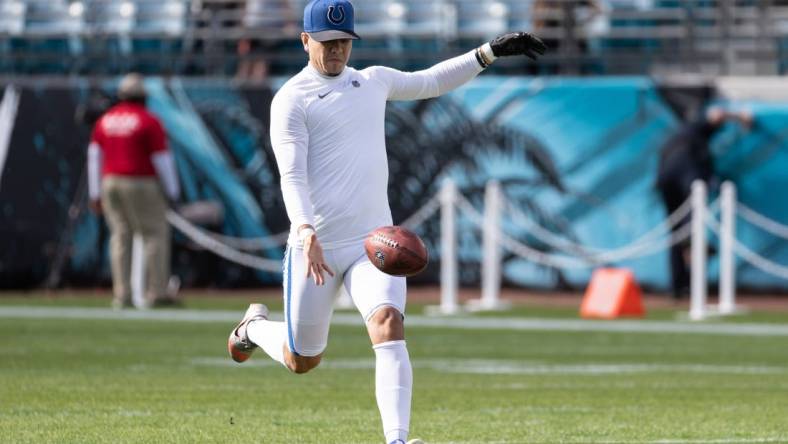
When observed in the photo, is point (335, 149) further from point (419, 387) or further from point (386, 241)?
point (419, 387)

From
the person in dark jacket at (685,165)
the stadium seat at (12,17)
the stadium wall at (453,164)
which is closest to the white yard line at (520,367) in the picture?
the person in dark jacket at (685,165)

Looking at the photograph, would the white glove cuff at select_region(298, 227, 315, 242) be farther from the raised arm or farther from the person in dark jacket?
the person in dark jacket

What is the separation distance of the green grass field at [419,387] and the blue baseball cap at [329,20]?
1.80m

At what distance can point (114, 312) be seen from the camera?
18.2 metres

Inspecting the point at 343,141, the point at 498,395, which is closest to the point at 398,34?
the point at 498,395

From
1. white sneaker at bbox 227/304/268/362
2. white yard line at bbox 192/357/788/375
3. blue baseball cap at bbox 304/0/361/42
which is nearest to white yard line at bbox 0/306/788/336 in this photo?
white yard line at bbox 192/357/788/375

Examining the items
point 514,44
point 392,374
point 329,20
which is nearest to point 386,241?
point 392,374

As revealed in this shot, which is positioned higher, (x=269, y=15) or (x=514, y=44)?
(x=514, y=44)

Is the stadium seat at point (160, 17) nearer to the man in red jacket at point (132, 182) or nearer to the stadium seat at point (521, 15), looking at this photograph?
the stadium seat at point (521, 15)

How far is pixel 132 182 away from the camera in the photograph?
18.5 m

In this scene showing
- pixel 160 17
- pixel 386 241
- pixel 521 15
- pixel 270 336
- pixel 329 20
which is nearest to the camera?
pixel 386 241

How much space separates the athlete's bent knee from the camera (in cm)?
A: 695

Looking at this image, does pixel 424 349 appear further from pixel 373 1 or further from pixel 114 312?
pixel 373 1

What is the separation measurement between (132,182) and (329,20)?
11.5m
